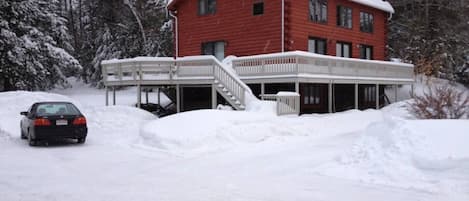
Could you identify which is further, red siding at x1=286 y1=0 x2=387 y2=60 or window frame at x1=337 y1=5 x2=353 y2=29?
window frame at x1=337 y1=5 x2=353 y2=29

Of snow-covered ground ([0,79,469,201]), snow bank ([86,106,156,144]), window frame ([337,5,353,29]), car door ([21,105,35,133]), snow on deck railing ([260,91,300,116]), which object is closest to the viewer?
snow-covered ground ([0,79,469,201])

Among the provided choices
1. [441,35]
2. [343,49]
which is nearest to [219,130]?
[343,49]

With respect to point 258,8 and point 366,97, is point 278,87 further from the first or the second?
point 366,97

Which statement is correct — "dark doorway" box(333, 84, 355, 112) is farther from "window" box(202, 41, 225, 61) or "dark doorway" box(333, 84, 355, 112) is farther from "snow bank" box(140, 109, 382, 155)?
"snow bank" box(140, 109, 382, 155)

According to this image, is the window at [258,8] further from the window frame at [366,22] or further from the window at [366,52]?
the window at [366,52]

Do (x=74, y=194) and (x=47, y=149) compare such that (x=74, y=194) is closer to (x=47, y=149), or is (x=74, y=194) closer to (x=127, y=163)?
(x=127, y=163)

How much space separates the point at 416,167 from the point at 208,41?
19440 mm

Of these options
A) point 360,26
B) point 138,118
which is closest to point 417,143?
point 138,118

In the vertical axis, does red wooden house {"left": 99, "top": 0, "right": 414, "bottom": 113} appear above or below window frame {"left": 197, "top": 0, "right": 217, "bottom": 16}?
below

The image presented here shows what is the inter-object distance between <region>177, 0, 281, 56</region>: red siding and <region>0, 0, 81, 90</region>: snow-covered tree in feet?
38.0

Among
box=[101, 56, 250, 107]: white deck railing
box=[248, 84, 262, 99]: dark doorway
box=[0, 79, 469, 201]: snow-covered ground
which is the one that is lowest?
box=[0, 79, 469, 201]: snow-covered ground

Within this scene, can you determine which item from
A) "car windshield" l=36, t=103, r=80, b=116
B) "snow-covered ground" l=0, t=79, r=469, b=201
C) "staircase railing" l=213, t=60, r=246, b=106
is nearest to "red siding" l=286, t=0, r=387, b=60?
"staircase railing" l=213, t=60, r=246, b=106

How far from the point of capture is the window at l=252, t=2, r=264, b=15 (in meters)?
24.8

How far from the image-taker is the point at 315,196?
7863mm
